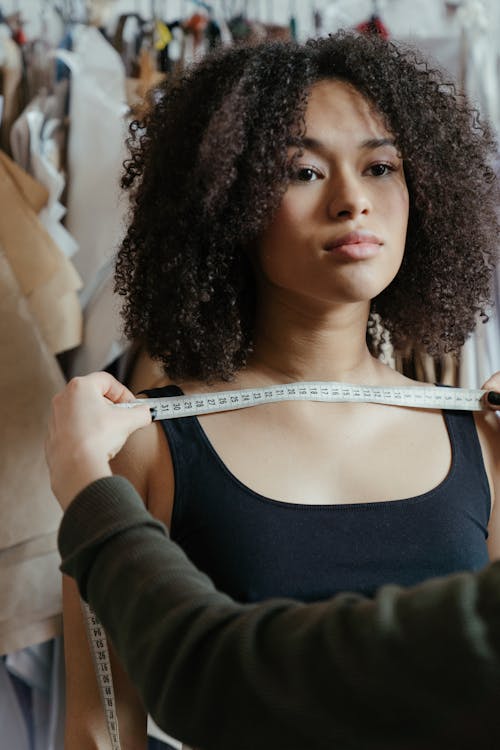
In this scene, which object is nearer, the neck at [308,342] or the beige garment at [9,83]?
the neck at [308,342]

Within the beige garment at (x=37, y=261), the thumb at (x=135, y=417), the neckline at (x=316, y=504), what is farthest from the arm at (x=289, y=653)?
the beige garment at (x=37, y=261)

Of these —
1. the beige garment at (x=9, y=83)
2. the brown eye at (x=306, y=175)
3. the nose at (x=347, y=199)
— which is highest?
the beige garment at (x=9, y=83)

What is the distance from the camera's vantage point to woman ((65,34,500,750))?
126cm

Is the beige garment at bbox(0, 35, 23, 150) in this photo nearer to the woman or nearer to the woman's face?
the woman

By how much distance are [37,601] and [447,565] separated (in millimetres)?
740

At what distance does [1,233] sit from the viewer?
1.64 m

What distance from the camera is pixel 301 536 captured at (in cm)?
124

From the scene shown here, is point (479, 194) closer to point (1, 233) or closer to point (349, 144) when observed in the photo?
point (349, 144)

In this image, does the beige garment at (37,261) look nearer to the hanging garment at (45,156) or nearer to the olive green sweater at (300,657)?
the hanging garment at (45,156)

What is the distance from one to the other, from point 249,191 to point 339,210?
136 millimetres

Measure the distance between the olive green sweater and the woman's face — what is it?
22.1 inches

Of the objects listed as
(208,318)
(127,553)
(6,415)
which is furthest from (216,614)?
(6,415)

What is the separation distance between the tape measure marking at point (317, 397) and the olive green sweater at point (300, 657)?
19.1 inches

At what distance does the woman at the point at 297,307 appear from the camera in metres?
1.26
